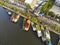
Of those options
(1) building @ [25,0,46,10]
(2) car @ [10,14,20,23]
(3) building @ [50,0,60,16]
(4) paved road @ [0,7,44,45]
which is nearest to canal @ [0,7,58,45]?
(4) paved road @ [0,7,44,45]

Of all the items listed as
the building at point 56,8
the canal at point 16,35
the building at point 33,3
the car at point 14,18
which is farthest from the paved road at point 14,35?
the building at point 56,8

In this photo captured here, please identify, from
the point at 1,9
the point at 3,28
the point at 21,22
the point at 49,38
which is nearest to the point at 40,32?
the point at 49,38

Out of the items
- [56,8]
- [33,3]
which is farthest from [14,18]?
[56,8]

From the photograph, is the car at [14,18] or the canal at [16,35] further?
the car at [14,18]

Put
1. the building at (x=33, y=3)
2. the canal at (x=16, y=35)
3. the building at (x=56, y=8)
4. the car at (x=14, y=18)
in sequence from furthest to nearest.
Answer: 1. the building at (x=33, y=3)
2. the car at (x=14, y=18)
3. the building at (x=56, y=8)
4. the canal at (x=16, y=35)

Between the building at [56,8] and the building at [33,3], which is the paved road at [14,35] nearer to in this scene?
the building at [33,3]

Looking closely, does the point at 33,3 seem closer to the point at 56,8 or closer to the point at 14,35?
the point at 56,8

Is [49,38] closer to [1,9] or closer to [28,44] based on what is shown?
[28,44]

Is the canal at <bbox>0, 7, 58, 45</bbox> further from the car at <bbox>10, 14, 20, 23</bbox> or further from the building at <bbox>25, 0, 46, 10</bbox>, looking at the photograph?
the building at <bbox>25, 0, 46, 10</bbox>
